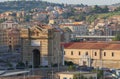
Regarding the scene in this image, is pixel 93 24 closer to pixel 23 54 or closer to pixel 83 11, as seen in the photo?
pixel 83 11

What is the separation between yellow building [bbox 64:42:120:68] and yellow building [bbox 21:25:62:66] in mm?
10953

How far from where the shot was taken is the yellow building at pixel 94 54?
60.8 meters

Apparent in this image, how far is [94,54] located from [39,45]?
48.1 ft


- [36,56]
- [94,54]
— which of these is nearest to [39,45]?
[36,56]

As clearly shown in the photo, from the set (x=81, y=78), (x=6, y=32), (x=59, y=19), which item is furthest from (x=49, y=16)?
(x=81, y=78)

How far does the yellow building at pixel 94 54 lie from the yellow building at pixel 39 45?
35.9ft

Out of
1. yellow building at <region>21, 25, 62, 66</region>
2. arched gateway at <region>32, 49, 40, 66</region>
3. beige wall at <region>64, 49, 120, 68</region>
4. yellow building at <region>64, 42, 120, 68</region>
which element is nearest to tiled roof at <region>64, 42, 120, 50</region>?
yellow building at <region>64, 42, 120, 68</region>

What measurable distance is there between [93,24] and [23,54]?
355ft

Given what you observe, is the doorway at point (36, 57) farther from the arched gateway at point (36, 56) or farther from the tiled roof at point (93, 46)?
the tiled roof at point (93, 46)

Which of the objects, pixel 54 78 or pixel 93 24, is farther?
pixel 93 24

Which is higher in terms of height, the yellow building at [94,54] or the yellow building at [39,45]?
the yellow building at [39,45]

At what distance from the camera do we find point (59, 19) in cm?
17812

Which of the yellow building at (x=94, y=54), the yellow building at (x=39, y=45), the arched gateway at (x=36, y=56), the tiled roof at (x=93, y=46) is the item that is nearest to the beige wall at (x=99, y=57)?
the yellow building at (x=94, y=54)

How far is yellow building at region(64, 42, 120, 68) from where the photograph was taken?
60844mm
